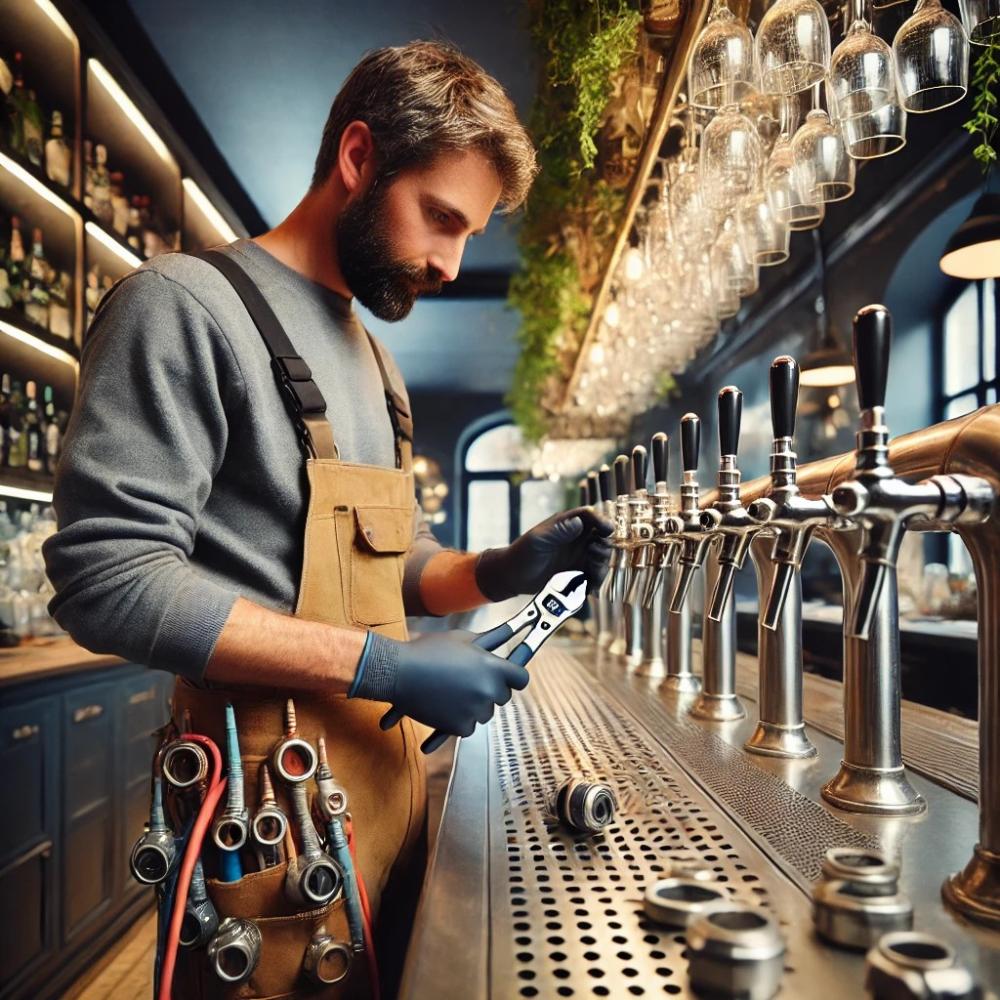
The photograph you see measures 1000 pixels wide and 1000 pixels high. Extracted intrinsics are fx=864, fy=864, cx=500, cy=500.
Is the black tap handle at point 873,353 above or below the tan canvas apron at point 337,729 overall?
above

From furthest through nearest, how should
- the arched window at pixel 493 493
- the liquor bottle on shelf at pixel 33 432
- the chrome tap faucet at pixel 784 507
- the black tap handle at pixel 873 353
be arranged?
the arched window at pixel 493 493, the liquor bottle on shelf at pixel 33 432, the chrome tap faucet at pixel 784 507, the black tap handle at pixel 873 353

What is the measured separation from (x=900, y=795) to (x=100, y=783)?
2762 mm

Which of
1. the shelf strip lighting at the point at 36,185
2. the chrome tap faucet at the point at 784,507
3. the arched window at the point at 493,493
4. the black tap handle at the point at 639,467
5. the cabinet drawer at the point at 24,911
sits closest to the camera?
the chrome tap faucet at the point at 784,507

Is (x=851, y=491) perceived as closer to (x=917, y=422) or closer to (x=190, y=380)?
(x=190, y=380)

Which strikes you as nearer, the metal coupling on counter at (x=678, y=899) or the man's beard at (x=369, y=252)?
the metal coupling on counter at (x=678, y=899)

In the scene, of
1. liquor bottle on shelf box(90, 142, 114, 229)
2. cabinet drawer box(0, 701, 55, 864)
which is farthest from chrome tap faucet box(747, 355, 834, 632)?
liquor bottle on shelf box(90, 142, 114, 229)

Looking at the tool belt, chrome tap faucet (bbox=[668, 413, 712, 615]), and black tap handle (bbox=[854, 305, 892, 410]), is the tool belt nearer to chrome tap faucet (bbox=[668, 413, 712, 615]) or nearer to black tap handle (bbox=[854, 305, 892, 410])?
chrome tap faucet (bbox=[668, 413, 712, 615])

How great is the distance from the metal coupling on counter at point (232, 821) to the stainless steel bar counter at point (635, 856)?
0.26 metres

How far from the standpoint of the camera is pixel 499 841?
0.97 m

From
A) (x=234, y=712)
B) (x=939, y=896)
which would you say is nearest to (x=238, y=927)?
(x=234, y=712)

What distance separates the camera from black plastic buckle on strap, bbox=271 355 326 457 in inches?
47.2

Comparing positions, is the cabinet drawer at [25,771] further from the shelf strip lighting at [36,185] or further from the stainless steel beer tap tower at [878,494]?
the stainless steel beer tap tower at [878,494]

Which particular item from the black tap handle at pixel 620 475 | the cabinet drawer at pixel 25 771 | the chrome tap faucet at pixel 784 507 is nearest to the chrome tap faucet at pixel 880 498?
the chrome tap faucet at pixel 784 507

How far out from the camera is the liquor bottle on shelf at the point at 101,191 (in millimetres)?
3689
